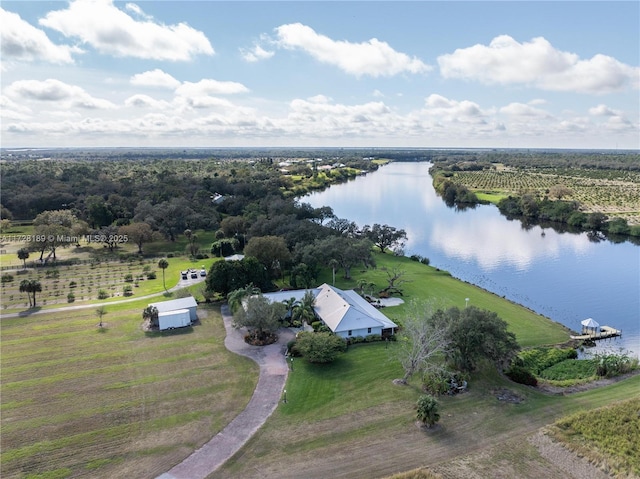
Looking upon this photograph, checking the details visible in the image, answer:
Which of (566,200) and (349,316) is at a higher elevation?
(566,200)


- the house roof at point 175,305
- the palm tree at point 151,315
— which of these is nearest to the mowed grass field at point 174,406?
the palm tree at point 151,315

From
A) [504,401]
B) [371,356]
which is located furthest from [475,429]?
[371,356]

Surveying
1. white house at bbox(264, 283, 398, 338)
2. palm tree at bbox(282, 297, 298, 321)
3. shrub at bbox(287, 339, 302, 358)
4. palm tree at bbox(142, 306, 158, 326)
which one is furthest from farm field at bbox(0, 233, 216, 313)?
shrub at bbox(287, 339, 302, 358)

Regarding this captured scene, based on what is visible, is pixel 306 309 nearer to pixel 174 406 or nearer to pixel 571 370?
pixel 174 406

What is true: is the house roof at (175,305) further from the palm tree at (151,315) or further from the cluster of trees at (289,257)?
the cluster of trees at (289,257)

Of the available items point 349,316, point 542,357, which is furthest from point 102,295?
point 542,357

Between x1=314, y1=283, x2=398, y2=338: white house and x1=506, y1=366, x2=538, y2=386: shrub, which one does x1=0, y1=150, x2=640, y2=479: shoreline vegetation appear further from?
x1=314, y1=283, x2=398, y2=338: white house
